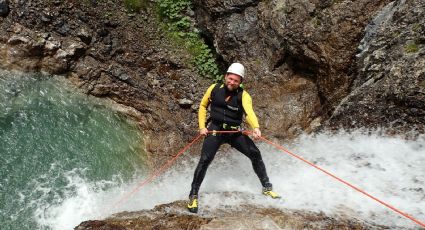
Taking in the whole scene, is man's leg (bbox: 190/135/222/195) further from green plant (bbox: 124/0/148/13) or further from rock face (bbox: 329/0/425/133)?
green plant (bbox: 124/0/148/13)

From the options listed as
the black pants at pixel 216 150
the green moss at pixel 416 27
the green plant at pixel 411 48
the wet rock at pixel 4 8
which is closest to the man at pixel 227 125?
the black pants at pixel 216 150

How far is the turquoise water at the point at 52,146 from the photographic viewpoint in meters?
9.74

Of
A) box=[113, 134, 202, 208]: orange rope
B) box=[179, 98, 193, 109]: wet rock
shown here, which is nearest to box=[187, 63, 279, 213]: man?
box=[113, 134, 202, 208]: orange rope

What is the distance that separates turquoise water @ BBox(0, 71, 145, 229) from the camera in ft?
31.9

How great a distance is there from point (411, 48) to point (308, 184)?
399 cm

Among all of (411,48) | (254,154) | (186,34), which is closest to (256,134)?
(254,154)

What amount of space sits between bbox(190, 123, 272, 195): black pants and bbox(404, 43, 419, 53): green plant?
438 cm

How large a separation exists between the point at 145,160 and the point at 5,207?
422 centimetres

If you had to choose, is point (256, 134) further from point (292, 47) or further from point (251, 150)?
point (292, 47)

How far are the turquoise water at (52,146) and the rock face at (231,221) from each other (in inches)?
119

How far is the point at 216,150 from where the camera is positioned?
316 inches

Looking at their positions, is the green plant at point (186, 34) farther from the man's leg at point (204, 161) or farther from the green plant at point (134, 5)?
the man's leg at point (204, 161)

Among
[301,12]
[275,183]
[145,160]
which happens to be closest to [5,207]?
[145,160]

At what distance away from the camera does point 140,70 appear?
14.0 meters
